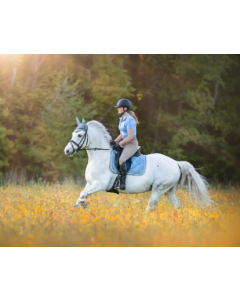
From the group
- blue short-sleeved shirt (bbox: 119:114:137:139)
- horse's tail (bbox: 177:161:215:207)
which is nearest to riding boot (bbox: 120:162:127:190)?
blue short-sleeved shirt (bbox: 119:114:137:139)

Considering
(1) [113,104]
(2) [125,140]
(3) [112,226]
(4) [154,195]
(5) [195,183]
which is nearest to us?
(3) [112,226]

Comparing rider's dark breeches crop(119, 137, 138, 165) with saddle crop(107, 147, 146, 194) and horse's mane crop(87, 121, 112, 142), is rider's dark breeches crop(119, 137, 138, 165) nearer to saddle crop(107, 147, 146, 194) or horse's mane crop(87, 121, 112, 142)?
saddle crop(107, 147, 146, 194)

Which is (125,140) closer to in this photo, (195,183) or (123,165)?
(123,165)

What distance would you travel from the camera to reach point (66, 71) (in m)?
16.0

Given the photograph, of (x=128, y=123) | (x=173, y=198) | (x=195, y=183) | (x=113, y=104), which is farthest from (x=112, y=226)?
(x=113, y=104)

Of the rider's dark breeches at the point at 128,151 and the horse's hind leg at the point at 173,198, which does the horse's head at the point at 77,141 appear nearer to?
the rider's dark breeches at the point at 128,151

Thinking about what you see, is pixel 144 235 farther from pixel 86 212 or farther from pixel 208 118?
pixel 208 118

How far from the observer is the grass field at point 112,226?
16.4 feet

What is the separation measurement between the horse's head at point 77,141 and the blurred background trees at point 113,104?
804 cm

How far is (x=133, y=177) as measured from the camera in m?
7.00

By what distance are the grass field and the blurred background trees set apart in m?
7.55

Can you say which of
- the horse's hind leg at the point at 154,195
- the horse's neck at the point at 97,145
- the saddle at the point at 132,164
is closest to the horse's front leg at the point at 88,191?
the saddle at the point at 132,164

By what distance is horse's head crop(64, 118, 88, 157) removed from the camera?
6562 mm

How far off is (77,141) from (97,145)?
0.52 m
